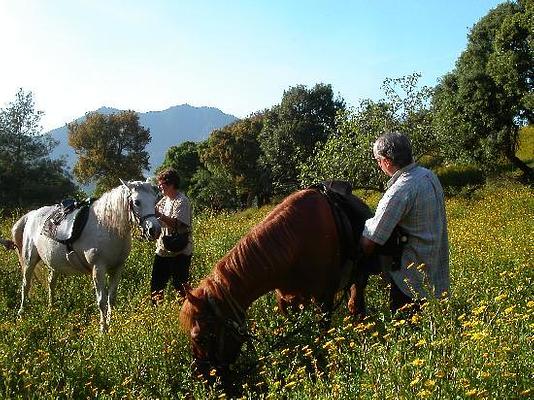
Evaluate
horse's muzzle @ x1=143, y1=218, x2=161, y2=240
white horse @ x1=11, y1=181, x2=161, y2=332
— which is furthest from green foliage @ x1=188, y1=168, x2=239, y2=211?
horse's muzzle @ x1=143, y1=218, x2=161, y2=240

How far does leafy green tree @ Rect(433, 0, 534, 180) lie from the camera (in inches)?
747

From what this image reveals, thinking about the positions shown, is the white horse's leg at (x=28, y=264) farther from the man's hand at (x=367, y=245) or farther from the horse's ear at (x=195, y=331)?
the man's hand at (x=367, y=245)

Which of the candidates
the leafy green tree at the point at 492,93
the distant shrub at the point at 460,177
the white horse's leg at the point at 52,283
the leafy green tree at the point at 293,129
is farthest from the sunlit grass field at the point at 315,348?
the leafy green tree at the point at 293,129

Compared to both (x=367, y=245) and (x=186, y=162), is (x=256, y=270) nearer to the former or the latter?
(x=367, y=245)

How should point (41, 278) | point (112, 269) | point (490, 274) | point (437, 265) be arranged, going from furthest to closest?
point (41, 278), point (112, 269), point (490, 274), point (437, 265)

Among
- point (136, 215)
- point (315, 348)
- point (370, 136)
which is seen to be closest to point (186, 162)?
point (370, 136)

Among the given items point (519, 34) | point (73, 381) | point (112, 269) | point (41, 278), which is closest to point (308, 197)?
point (73, 381)

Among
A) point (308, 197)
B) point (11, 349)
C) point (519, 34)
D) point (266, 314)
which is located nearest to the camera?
point (308, 197)

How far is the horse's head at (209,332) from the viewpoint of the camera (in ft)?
12.9

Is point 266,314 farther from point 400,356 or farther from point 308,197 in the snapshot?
point 400,356

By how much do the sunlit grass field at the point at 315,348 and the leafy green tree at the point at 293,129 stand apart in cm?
3322

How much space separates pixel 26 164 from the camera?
4250cm

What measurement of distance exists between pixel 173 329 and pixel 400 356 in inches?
96.3

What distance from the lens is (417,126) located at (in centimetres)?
2422
